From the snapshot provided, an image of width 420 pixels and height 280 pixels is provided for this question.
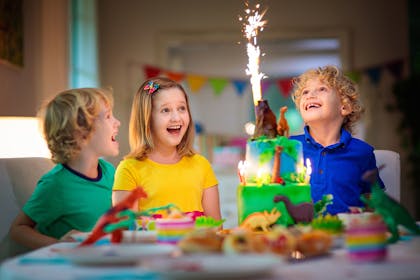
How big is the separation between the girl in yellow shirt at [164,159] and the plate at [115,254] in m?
0.95

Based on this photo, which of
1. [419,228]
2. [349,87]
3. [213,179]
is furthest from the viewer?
[349,87]

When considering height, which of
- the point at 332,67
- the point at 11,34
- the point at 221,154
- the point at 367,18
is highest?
the point at 367,18

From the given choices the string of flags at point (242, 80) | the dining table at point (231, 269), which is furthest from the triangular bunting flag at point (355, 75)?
the dining table at point (231, 269)

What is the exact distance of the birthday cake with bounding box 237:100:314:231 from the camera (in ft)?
5.42

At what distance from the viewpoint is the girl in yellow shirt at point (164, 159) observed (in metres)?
2.33

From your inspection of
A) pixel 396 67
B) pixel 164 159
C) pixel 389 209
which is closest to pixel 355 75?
pixel 396 67

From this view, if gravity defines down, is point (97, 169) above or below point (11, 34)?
below

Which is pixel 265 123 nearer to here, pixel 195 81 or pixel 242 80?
pixel 195 81

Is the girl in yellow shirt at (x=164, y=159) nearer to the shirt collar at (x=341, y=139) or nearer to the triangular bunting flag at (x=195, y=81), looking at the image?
the shirt collar at (x=341, y=139)

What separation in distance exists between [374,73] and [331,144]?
437cm

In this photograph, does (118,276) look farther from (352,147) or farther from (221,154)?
(221,154)

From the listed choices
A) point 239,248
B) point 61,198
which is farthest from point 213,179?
point 239,248

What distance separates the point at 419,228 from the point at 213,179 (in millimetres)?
1035

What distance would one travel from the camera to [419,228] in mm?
1558
